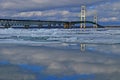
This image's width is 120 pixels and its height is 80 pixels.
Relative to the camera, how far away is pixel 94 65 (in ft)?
34.0

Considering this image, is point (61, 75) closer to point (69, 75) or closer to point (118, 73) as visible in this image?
point (69, 75)

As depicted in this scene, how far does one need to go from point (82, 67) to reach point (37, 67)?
1.45 metres

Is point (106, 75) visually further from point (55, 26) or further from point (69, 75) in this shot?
point (55, 26)

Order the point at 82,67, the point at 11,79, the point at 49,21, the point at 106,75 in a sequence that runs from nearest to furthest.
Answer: the point at 11,79 → the point at 106,75 → the point at 82,67 → the point at 49,21

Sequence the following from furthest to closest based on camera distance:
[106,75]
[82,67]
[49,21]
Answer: [49,21], [82,67], [106,75]

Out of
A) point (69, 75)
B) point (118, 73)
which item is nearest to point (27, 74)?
point (69, 75)

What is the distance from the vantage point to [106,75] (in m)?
8.31

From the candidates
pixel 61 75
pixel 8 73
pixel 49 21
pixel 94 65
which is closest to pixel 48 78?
pixel 61 75

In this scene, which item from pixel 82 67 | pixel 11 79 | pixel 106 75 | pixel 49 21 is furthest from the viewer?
pixel 49 21

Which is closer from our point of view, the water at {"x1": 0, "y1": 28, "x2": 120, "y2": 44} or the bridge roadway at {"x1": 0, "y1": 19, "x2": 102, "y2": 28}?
the water at {"x1": 0, "y1": 28, "x2": 120, "y2": 44}

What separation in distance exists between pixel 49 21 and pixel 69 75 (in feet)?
453

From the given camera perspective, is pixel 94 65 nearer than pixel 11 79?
No

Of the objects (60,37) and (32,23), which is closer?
(60,37)

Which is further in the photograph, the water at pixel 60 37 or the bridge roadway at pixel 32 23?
the bridge roadway at pixel 32 23
